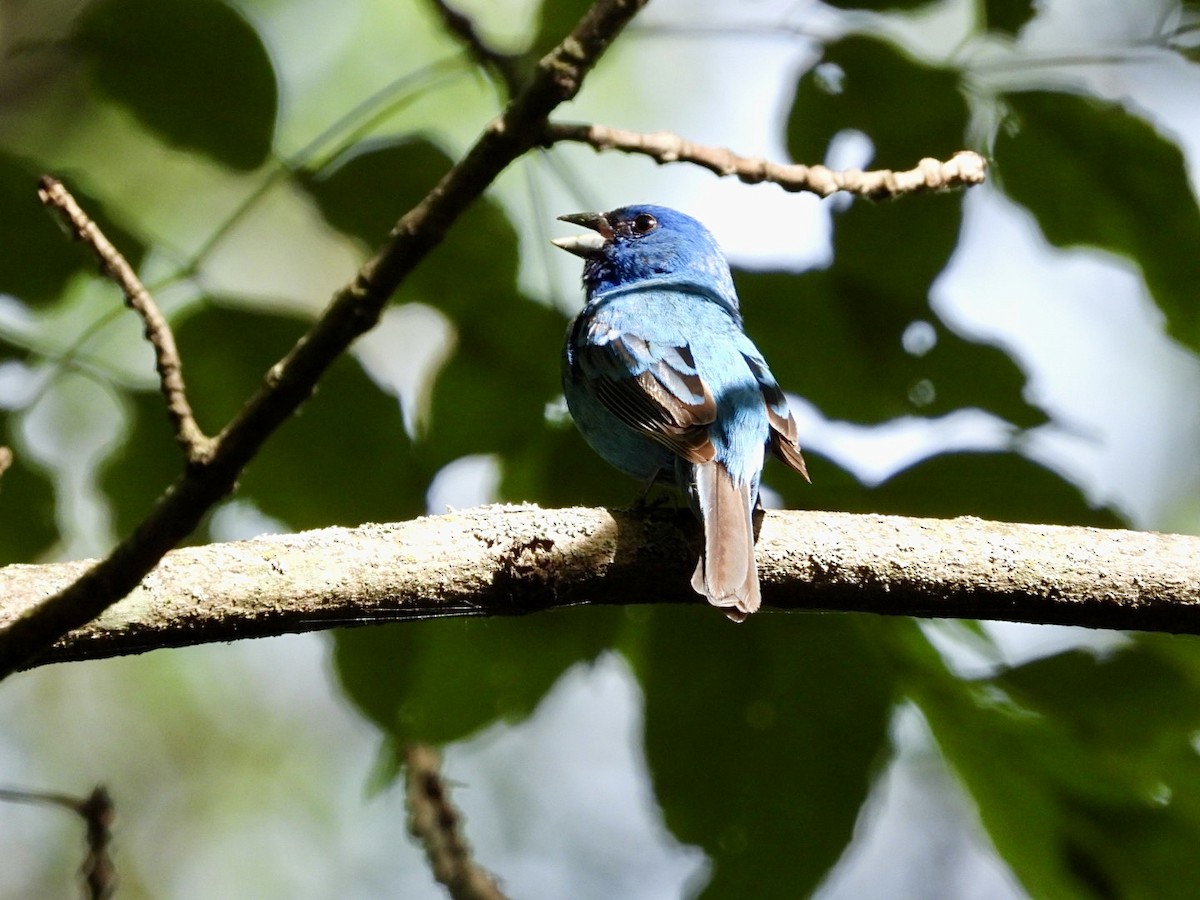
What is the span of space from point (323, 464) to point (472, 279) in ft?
2.27

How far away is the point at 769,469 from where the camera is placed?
3629 millimetres

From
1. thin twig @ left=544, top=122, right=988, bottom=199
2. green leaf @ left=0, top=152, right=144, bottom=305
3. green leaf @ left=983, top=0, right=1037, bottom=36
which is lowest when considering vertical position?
green leaf @ left=983, top=0, right=1037, bottom=36

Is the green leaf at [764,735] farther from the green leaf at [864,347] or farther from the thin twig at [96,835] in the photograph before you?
the thin twig at [96,835]

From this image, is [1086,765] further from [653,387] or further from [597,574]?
[653,387]

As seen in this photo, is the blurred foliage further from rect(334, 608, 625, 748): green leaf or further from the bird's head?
the bird's head

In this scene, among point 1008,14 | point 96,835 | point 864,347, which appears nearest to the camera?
point 96,835

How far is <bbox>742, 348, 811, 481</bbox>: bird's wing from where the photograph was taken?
3.33 meters

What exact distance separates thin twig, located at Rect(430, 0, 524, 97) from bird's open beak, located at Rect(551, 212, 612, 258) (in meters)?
1.47

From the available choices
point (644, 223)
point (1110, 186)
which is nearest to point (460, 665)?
point (1110, 186)

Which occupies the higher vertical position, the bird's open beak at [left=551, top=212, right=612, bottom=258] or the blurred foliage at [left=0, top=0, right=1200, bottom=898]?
the blurred foliage at [left=0, top=0, right=1200, bottom=898]

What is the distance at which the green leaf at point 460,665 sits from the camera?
3.11 meters

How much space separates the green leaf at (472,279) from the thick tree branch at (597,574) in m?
0.76

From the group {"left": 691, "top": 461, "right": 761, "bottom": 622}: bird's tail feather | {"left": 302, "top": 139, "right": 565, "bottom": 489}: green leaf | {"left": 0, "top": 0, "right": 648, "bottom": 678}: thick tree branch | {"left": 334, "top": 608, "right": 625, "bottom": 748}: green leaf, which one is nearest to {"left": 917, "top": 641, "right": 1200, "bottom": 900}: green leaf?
{"left": 691, "top": 461, "right": 761, "bottom": 622}: bird's tail feather

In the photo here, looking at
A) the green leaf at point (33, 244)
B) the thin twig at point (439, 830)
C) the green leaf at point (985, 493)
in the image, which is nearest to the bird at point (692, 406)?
the green leaf at point (985, 493)
